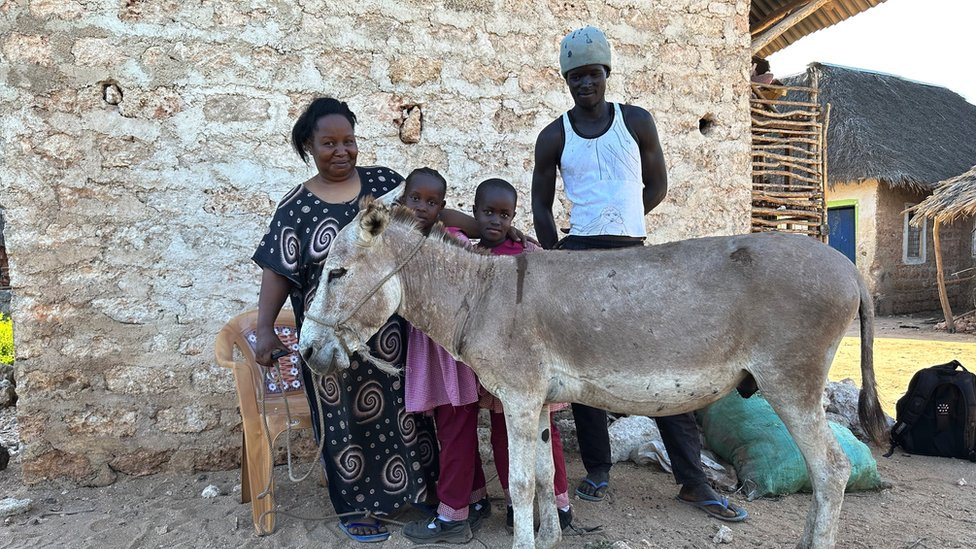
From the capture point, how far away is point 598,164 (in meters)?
2.88

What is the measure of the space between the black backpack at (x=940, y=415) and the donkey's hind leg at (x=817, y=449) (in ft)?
7.42

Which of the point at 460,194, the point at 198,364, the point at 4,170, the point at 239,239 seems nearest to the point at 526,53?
the point at 460,194

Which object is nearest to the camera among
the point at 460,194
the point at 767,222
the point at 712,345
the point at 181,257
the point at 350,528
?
the point at 712,345

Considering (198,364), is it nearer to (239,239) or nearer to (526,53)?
(239,239)

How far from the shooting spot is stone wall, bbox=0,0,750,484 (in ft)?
12.0

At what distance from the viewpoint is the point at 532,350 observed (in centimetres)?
242

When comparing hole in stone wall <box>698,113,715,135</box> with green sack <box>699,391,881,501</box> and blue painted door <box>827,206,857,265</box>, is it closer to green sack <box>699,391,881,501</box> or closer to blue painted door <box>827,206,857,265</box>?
green sack <box>699,391,881,501</box>

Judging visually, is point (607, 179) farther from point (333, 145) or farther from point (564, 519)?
point (564, 519)

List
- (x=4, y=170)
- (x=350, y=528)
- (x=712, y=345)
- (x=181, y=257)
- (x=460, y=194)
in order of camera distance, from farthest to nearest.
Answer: (x=460, y=194) < (x=181, y=257) < (x=4, y=170) < (x=350, y=528) < (x=712, y=345)

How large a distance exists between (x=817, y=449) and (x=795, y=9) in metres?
4.75

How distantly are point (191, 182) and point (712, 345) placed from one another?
3.22 metres

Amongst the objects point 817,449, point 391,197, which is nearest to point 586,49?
point 391,197

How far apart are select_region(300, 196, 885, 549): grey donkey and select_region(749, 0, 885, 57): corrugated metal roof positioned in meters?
4.41

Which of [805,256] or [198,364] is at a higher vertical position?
[805,256]
